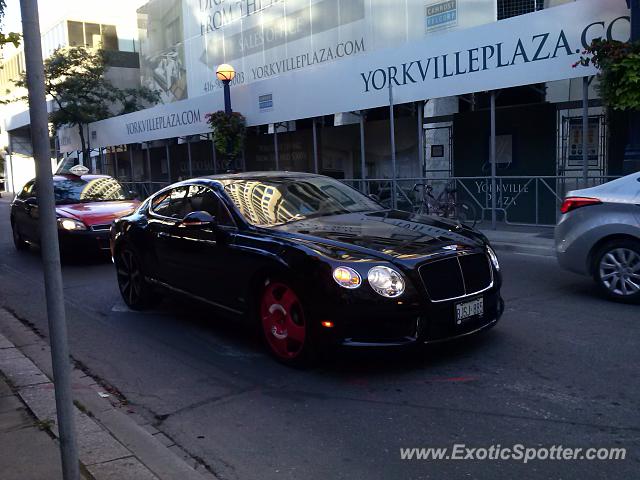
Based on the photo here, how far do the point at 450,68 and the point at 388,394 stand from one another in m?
9.55

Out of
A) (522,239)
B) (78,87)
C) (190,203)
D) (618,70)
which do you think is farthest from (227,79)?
(78,87)

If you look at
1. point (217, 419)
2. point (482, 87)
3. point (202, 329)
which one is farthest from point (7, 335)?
point (482, 87)

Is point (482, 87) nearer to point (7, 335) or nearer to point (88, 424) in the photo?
point (7, 335)

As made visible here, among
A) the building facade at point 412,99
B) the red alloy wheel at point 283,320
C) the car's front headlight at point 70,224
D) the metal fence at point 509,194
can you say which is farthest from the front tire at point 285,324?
the building facade at point 412,99

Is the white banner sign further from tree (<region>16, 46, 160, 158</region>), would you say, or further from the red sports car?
tree (<region>16, 46, 160, 158</region>)

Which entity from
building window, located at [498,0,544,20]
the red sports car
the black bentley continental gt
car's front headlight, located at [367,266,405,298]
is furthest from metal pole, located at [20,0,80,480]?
building window, located at [498,0,544,20]

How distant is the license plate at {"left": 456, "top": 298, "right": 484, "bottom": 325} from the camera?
15.8 ft

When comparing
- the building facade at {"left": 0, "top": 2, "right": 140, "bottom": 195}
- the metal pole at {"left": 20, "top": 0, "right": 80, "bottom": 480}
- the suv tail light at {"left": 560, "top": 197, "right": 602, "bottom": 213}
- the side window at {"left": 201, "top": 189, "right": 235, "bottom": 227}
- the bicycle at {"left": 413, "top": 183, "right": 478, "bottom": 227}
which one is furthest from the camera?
the building facade at {"left": 0, "top": 2, "right": 140, "bottom": 195}

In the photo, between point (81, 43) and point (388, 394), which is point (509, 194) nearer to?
point (388, 394)

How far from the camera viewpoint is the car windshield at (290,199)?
5711 millimetres

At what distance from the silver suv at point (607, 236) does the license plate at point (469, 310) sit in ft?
8.24

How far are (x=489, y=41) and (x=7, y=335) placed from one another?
377 inches

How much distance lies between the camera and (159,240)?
6.70 m

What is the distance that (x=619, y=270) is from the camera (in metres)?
6.67
